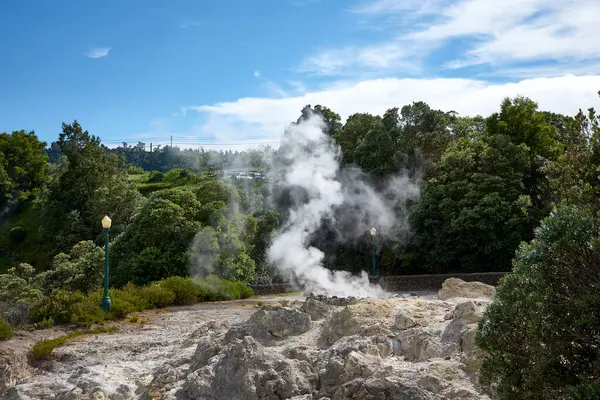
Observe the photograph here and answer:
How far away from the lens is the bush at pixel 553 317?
6.21m

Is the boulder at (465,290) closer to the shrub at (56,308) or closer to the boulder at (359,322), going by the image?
the boulder at (359,322)

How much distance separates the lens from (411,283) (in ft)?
81.5

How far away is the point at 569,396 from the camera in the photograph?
19.3 ft

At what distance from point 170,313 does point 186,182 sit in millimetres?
37370

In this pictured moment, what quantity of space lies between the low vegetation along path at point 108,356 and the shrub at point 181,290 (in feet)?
8.40

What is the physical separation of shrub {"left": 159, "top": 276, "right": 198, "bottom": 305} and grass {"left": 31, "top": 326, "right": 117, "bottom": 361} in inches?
166

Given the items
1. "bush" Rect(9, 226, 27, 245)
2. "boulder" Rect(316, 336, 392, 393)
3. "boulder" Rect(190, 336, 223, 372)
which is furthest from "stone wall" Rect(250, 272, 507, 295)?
"bush" Rect(9, 226, 27, 245)

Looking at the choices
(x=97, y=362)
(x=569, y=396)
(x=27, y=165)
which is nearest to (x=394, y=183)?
(x=97, y=362)

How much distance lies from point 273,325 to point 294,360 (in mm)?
1767

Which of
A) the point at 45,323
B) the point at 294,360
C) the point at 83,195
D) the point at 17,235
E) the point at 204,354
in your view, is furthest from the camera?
the point at 17,235

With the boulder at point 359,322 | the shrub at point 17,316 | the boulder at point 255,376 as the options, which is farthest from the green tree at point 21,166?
the boulder at point 255,376

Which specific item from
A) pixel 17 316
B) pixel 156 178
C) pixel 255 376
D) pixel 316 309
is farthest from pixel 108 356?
pixel 156 178

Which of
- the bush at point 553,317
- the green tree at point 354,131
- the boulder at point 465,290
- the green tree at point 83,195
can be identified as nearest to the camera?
the bush at point 553,317

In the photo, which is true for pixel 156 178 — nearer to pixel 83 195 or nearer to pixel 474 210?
pixel 83 195
